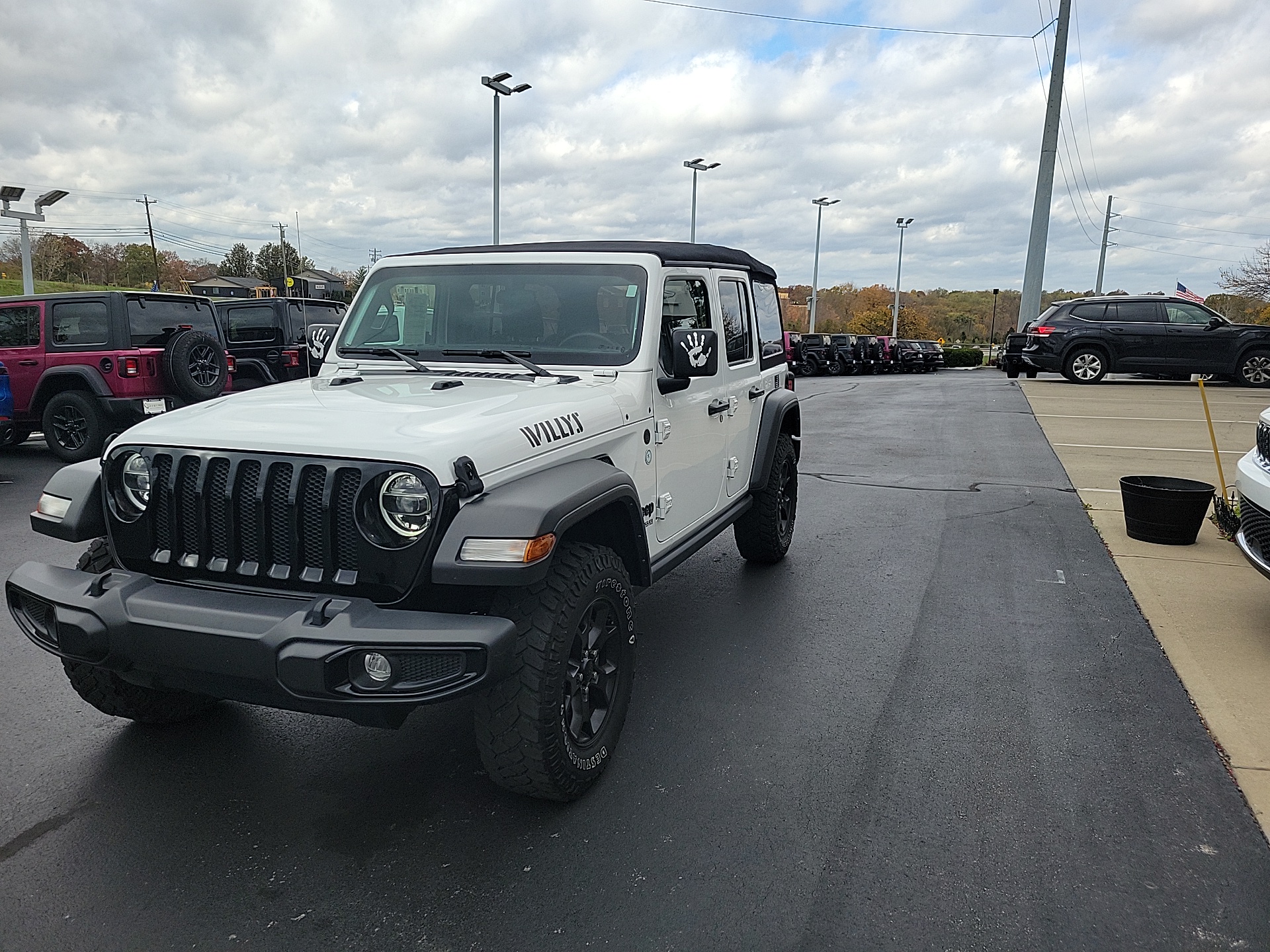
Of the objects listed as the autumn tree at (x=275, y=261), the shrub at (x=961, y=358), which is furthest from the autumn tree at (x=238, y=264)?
the shrub at (x=961, y=358)

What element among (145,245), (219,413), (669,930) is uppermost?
(145,245)

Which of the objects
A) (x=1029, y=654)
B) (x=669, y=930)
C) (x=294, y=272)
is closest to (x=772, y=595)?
(x=1029, y=654)

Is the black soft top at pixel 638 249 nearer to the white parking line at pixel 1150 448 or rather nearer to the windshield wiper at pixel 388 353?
the windshield wiper at pixel 388 353

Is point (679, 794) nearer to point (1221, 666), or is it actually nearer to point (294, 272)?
point (1221, 666)

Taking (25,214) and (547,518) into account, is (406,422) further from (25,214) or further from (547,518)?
(25,214)

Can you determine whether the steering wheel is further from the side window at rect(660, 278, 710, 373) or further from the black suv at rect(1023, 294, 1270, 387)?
the black suv at rect(1023, 294, 1270, 387)

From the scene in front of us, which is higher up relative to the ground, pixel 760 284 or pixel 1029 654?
pixel 760 284

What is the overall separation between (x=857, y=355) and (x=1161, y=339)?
53.1 feet

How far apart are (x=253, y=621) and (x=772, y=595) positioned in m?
3.56

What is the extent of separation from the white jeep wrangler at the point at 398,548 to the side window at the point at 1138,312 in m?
18.3

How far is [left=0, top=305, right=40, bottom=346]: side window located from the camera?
10281mm

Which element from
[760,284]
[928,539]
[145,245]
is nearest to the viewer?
[760,284]

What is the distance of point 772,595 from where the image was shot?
18.2 feet

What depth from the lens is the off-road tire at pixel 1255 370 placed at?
1867 cm
